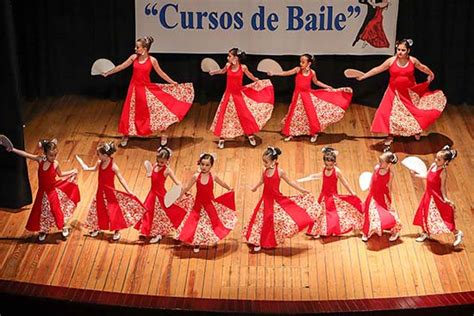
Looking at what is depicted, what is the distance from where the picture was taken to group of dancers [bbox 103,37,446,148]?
9086 mm

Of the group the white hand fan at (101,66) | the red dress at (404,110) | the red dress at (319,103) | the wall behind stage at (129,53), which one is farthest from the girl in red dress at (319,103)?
the white hand fan at (101,66)

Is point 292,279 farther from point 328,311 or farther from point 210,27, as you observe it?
point 210,27

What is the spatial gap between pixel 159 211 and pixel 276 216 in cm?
83

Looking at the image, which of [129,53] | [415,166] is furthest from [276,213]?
[129,53]

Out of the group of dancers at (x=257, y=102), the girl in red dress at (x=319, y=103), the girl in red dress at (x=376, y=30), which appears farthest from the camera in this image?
the girl in red dress at (x=376, y=30)

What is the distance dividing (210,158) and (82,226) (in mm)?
1196

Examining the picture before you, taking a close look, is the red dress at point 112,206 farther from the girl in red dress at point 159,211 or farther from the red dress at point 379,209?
the red dress at point 379,209

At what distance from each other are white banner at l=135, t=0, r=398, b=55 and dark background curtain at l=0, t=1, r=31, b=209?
7.65ft

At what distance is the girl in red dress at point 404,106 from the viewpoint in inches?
358

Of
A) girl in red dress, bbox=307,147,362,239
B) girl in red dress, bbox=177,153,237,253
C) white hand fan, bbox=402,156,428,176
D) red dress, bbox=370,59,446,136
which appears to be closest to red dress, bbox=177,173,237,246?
girl in red dress, bbox=177,153,237,253

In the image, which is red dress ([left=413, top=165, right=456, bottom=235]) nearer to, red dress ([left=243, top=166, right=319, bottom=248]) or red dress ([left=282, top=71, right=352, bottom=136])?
red dress ([left=243, top=166, right=319, bottom=248])

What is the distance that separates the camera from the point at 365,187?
25.3 feet

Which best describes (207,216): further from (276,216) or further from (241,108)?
(241,108)

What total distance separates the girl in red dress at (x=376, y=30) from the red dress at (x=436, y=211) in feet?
8.38
